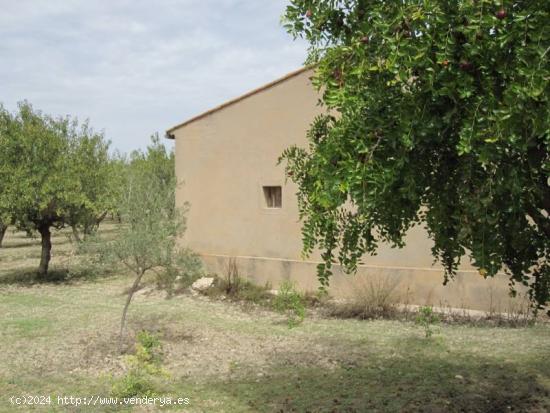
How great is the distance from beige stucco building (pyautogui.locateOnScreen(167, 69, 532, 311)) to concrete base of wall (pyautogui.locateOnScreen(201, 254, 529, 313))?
0.9 inches

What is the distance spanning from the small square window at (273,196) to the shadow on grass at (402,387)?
6732 mm

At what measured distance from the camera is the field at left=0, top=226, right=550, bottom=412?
6.62 meters

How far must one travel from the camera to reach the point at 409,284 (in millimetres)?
11914

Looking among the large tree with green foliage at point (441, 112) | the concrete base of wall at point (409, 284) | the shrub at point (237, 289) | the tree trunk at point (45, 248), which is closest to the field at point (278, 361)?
the shrub at point (237, 289)

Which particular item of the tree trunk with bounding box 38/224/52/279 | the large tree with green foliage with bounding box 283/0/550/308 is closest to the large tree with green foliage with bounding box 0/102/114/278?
the tree trunk with bounding box 38/224/52/279

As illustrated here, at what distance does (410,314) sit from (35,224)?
432 inches

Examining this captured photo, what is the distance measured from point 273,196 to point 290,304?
3483 millimetres

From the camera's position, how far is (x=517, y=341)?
8977mm

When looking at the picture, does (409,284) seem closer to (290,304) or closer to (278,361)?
(290,304)

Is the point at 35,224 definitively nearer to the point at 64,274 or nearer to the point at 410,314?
the point at 64,274

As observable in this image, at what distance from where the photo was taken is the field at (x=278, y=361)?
21.7ft

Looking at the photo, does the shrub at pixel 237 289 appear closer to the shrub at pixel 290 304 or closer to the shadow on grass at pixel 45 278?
the shrub at pixel 290 304

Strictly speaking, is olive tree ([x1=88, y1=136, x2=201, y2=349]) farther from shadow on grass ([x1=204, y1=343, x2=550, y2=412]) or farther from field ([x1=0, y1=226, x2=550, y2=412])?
shadow on grass ([x1=204, y1=343, x2=550, y2=412])

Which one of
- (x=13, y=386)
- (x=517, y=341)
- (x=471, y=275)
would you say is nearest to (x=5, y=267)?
(x=13, y=386)
